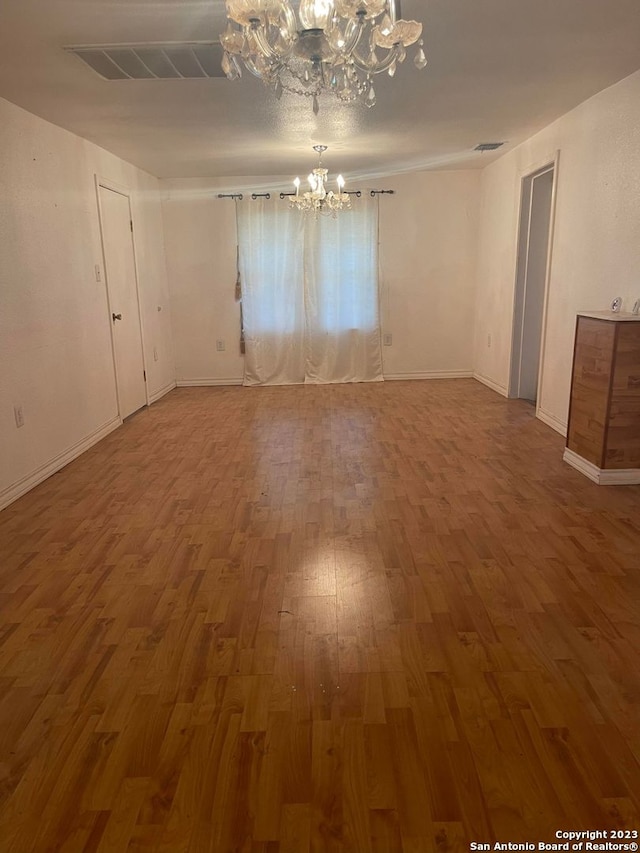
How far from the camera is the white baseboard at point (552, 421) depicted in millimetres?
4594

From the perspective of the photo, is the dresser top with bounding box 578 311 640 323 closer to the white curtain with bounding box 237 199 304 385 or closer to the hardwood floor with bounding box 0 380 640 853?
the hardwood floor with bounding box 0 380 640 853

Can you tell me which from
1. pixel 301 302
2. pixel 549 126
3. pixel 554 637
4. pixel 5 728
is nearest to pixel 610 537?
pixel 554 637

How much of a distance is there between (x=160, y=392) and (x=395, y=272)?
10.2 ft

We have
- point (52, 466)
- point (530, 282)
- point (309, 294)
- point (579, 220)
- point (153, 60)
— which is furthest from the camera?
point (309, 294)

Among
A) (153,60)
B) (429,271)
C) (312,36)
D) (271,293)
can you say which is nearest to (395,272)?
(429,271)

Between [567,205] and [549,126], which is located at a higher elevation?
[549,126]

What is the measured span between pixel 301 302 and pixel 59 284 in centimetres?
316

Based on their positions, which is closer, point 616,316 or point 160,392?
point 616,316

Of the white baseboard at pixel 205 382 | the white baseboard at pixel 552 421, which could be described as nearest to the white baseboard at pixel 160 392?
the white baseboard at pixel 205 382

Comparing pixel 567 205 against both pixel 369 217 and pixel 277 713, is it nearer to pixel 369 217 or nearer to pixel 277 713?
pixel 369 217

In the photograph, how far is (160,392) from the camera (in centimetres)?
657

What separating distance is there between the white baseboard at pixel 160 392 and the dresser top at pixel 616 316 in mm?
4375

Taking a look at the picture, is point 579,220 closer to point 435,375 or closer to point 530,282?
point 530,282

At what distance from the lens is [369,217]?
670 cm
